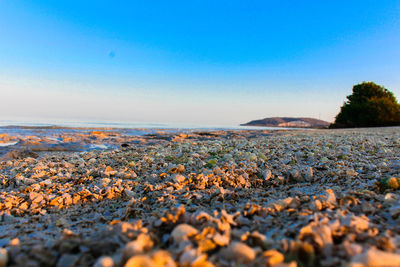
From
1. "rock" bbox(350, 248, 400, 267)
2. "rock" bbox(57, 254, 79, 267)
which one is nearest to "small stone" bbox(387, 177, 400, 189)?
"rock" bbox(350, 248, 400, 267)

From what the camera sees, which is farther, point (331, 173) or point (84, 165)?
point (84, 165)

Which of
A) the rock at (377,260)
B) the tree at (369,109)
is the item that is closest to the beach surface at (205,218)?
the rock at (377,260)

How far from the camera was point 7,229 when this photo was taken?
207 cm

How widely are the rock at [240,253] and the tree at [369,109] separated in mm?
39204

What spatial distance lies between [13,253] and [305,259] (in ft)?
5.21

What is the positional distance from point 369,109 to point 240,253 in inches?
1550

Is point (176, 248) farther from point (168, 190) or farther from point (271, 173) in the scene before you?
point (271, 173)

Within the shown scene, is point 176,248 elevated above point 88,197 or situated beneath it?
elevated above

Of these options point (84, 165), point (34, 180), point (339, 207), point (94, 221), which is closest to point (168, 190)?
point (94, 221)

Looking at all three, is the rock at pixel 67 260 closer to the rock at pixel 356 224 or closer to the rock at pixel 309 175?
the rock at pixel 356 224

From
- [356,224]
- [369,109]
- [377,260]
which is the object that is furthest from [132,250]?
[369,109]

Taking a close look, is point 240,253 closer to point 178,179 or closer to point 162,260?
point 162,260

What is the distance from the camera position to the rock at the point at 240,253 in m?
1.06

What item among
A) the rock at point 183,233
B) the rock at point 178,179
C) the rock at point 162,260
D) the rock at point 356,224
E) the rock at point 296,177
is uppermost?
the rock at point 356,224
